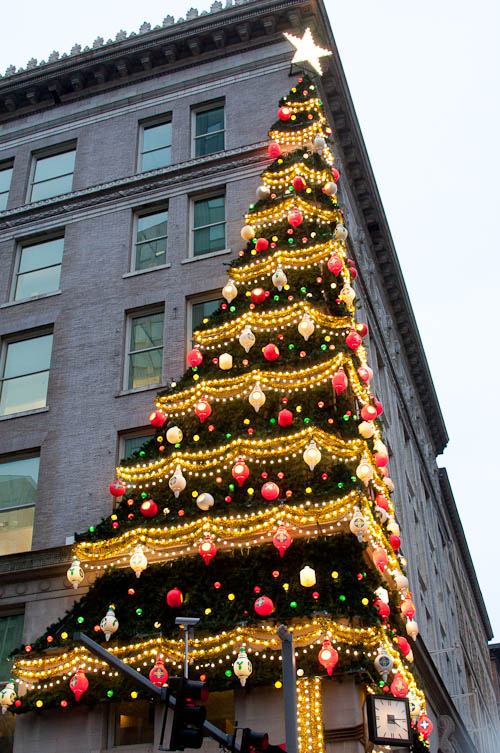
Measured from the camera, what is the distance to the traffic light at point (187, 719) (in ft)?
37.5

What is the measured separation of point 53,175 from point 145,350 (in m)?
10.5

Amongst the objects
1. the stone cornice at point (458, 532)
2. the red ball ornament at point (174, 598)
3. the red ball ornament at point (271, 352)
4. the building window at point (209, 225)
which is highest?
the stone cornice at point (458, 532)

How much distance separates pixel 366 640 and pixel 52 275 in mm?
18103

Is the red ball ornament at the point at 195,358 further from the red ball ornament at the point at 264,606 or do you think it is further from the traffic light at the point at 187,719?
the traffic light at the point at 187,719

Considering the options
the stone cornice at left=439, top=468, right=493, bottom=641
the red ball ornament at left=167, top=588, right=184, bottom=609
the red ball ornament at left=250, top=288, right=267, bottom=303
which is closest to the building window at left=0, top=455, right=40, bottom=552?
the red ball ornament at left=167, top=588, right=184, bottom=609

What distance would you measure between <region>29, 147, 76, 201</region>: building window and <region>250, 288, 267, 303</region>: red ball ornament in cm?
1207

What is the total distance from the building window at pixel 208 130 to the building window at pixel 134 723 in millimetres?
19314

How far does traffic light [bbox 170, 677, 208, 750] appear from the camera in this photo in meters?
11.4

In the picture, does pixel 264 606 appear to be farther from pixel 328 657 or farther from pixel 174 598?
pixel 174 598

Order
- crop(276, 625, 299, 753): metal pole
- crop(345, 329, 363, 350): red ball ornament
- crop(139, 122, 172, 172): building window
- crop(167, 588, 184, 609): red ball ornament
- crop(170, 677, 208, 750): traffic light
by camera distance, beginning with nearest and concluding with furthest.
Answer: crop(170, 677, 208, 750): traffic light → crop(276, 625, 299, 753): metal pole → crop(167, 588, 184, 609): red ball ornament → crop(345, 329, 363, 350): red ball ornament → crop(139, 122, 172, 172): building window

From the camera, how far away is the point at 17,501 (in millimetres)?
26328

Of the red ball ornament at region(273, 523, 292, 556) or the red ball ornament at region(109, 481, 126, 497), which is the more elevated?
the red ball ornament at region(109, 481, 126, 497)

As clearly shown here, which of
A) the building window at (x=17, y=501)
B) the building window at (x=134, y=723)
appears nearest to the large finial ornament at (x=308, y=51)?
the building window at (x=17, y=501)

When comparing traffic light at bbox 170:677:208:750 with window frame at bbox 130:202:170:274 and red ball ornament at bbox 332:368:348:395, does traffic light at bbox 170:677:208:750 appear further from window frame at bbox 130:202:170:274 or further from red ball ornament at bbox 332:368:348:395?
window frame at bbox 130:202:170:274
